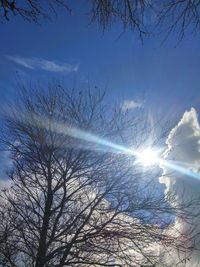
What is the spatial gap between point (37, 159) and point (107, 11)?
8898mm

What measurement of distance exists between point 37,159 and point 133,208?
355 centimetres

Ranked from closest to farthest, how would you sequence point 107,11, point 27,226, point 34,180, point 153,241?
point 107,11 < point 153,241 < point 27,226 < point 34,180

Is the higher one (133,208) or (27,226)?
(133,208)

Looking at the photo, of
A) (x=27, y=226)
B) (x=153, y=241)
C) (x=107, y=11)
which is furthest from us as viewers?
(x=27, y=226)

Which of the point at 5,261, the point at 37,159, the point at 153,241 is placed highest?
the point at 37,159

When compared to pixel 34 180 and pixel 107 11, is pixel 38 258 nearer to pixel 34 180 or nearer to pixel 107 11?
pixel 34 180

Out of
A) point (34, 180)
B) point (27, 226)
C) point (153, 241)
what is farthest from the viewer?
point (34, 180)

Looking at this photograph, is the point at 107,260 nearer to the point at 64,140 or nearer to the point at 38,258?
the point at 38,258

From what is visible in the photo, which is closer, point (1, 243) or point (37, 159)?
point (1, 243)

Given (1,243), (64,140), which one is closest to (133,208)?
(64,140)

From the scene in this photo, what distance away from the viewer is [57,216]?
12.5 m

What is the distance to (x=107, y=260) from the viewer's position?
12047mm

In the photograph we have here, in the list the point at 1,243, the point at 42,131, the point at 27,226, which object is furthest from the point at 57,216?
the point at 42,131

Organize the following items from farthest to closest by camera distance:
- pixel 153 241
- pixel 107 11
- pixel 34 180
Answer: pixel 34 180 → pixel 153 241 → pixel 107 11
